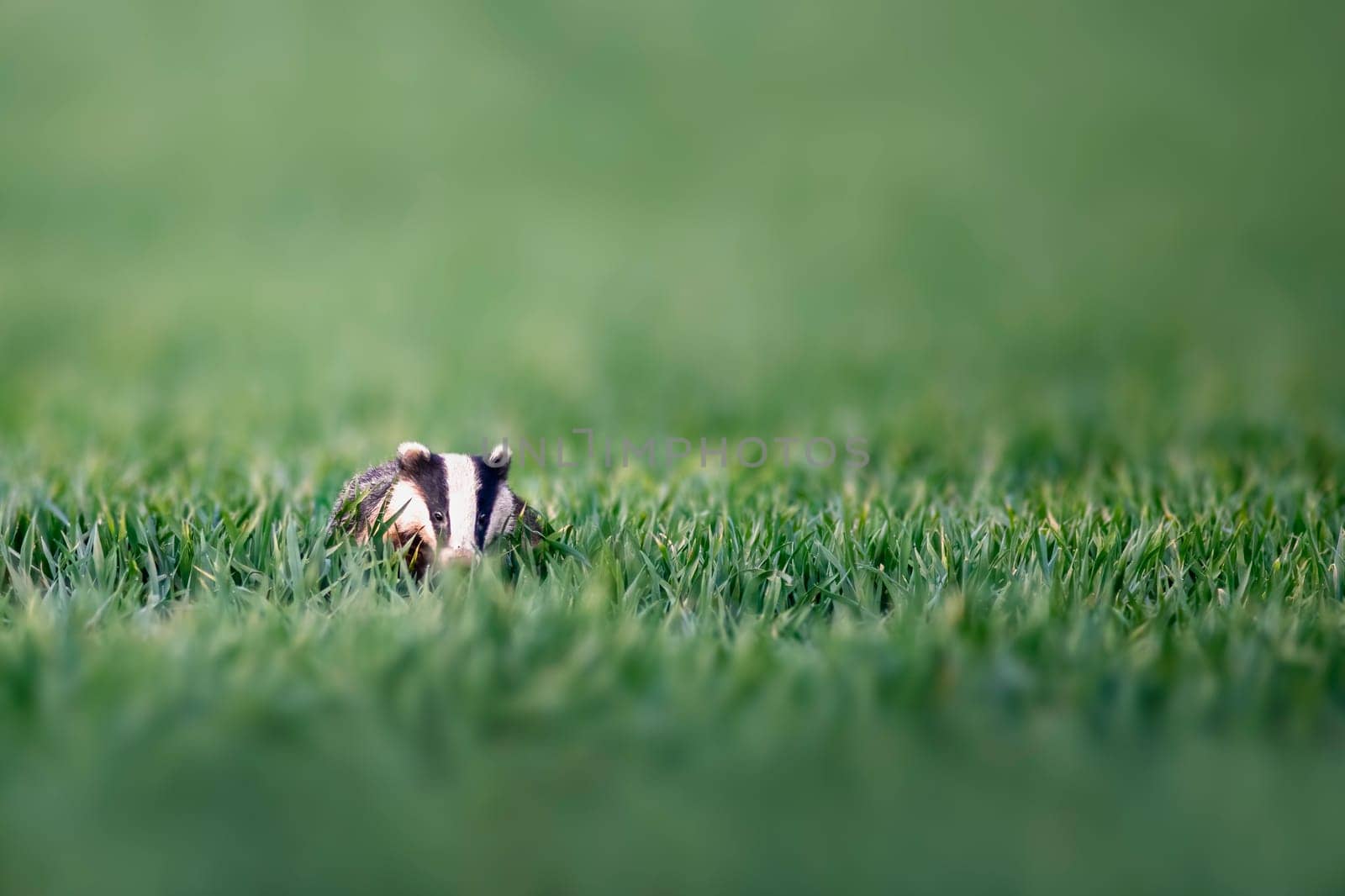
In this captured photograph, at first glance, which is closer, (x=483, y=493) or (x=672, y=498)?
(x=483, y=493)

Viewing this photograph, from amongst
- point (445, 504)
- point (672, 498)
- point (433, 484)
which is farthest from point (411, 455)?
point (672, 498)

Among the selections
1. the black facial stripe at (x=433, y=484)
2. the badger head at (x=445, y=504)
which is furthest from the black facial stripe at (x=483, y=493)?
the black facial stripe at (x=433, y=484)

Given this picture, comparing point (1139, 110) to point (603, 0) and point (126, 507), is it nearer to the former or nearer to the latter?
point (603, 0)

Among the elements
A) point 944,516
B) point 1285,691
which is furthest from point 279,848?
point 944,516

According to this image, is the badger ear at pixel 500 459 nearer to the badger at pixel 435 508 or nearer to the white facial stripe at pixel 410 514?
the badger at pixel 435 508

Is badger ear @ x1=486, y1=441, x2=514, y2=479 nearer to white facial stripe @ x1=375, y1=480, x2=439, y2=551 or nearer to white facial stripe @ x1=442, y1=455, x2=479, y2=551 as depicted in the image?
white facial stripe @ x1=442, y1=455, x2=479, y2=551

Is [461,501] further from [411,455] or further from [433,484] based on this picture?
[411,455]

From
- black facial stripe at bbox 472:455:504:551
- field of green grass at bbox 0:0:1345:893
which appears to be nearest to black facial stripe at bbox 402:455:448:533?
black facial stripe at bbox 472:455:504:551

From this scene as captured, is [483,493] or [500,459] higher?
[500,459]
